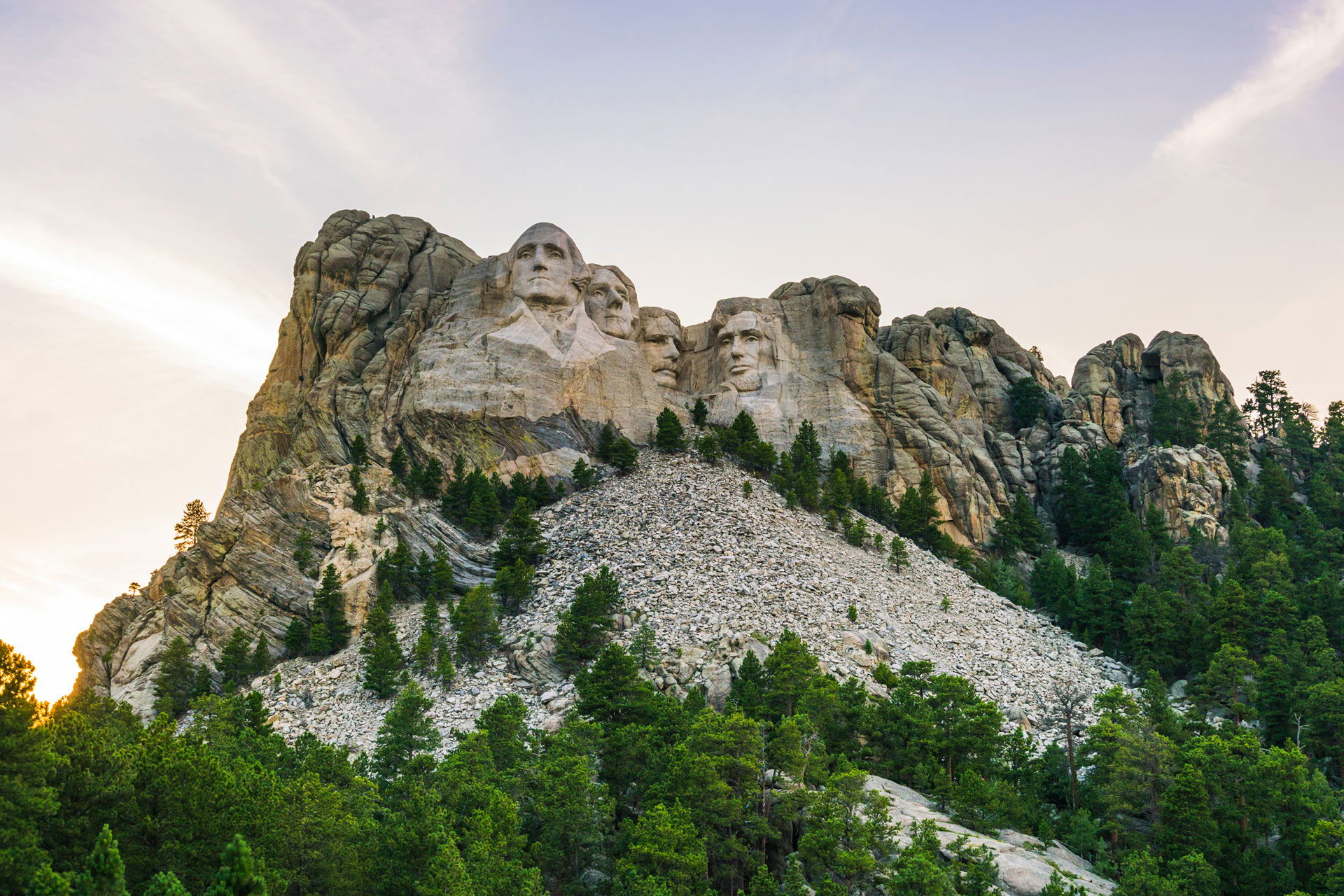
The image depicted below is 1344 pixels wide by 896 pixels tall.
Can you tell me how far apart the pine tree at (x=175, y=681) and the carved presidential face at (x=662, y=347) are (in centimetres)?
4898

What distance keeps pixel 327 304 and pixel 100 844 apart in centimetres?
7235

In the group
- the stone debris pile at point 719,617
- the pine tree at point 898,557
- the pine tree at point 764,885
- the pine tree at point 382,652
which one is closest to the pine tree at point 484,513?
the stone debris pile at point 719,617

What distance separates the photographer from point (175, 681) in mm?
63656

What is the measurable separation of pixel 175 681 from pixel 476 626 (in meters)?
19.1

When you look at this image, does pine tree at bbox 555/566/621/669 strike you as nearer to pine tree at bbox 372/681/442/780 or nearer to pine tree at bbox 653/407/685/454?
pine tree at bbox 372/681/442/780

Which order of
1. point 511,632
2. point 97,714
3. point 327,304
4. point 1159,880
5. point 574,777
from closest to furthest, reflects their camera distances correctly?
1. point 1159,880
2. point 574,777
3. point 97,714
4. point 511,632
5. point 327,304

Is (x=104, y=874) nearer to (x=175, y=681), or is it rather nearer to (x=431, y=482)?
(x=175, y=681)

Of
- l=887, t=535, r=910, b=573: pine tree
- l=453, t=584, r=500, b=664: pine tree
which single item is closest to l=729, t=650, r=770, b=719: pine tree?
l=453, t=584, r=500, b=664: pine tree

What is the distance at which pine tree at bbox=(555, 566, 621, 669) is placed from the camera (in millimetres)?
58219

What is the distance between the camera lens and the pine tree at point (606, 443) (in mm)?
83988

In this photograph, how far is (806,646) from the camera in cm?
5603

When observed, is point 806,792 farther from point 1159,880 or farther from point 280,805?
point 280,805

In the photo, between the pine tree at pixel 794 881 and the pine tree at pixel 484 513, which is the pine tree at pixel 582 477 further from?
the pine tree at pixel 794 881

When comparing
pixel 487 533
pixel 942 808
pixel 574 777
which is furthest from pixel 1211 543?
pixel 574 777
